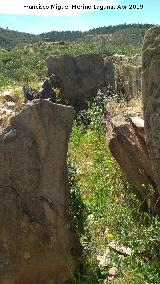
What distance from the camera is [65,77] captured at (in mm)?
11648

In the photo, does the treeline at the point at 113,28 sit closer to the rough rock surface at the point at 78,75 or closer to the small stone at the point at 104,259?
the rough rock surface at the point at 78,75

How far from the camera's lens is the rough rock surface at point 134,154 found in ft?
17.8

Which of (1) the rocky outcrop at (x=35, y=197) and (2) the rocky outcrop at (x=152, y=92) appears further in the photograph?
(2) the rocky outcrop at (x=152, y=92)

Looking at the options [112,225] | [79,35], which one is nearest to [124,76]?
[112,225]

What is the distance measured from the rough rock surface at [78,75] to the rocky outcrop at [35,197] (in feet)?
22.1

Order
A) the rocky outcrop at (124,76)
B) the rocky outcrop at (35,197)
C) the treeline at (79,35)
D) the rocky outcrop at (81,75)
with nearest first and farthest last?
the rocky outcrop at (35,197) → the rocky outcrop at (124,76) → the rocky outcrop at (81,75) → the treeline at (79,35)

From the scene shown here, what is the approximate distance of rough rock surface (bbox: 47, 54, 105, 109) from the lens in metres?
11.5

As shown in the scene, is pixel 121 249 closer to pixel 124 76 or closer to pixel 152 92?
pixel 152 92

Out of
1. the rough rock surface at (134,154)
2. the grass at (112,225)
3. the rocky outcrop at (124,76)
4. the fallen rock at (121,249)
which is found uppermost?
the rocky outcrop at (124,76)

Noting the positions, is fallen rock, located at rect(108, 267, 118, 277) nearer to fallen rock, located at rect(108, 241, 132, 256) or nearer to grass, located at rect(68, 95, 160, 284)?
grass, located at rect(68, 95, 160, 284)

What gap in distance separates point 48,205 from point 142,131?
4.71 ft

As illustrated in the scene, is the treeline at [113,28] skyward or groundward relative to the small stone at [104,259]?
skyward

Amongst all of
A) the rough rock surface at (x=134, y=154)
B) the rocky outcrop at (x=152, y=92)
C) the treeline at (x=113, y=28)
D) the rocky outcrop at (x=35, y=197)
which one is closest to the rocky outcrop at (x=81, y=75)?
the rough rock surface at (x=134, y=154)

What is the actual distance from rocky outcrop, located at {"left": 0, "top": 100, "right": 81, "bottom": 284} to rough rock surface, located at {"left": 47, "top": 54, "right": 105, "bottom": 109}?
674 centimetres
